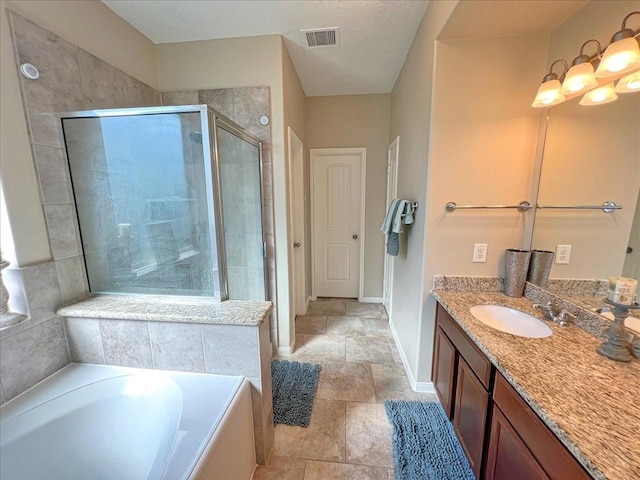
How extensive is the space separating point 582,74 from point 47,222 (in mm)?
2738

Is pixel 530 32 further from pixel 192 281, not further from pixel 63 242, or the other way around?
pixel 63 242

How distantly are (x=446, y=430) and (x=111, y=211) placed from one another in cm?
248

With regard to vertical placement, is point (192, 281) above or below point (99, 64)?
below

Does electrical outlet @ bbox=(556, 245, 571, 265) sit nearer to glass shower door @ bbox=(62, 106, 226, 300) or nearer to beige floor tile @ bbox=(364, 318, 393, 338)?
beige floor tile @ bbox=(364, 318, 393, 338)

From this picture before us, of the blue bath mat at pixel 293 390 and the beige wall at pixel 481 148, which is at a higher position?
the beige wall at pixel 481 148

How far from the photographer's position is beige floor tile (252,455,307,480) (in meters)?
1.39

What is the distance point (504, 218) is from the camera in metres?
1.68

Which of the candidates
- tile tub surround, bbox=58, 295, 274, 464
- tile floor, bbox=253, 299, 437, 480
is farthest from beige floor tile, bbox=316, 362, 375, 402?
tile tub surround, bbox=58, 295, 274, 464

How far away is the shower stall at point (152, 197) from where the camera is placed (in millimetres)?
1439

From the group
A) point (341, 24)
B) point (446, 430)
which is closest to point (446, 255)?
point (446, 430)

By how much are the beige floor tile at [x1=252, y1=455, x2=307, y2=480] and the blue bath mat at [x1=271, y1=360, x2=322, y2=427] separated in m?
0.23

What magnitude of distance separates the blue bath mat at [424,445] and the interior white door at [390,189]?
1.35 m

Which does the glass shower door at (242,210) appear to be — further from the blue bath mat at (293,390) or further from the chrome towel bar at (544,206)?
the chrome towel bar at (544,206)

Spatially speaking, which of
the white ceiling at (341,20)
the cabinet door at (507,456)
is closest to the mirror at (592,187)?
the white ceiling at (341,20)
